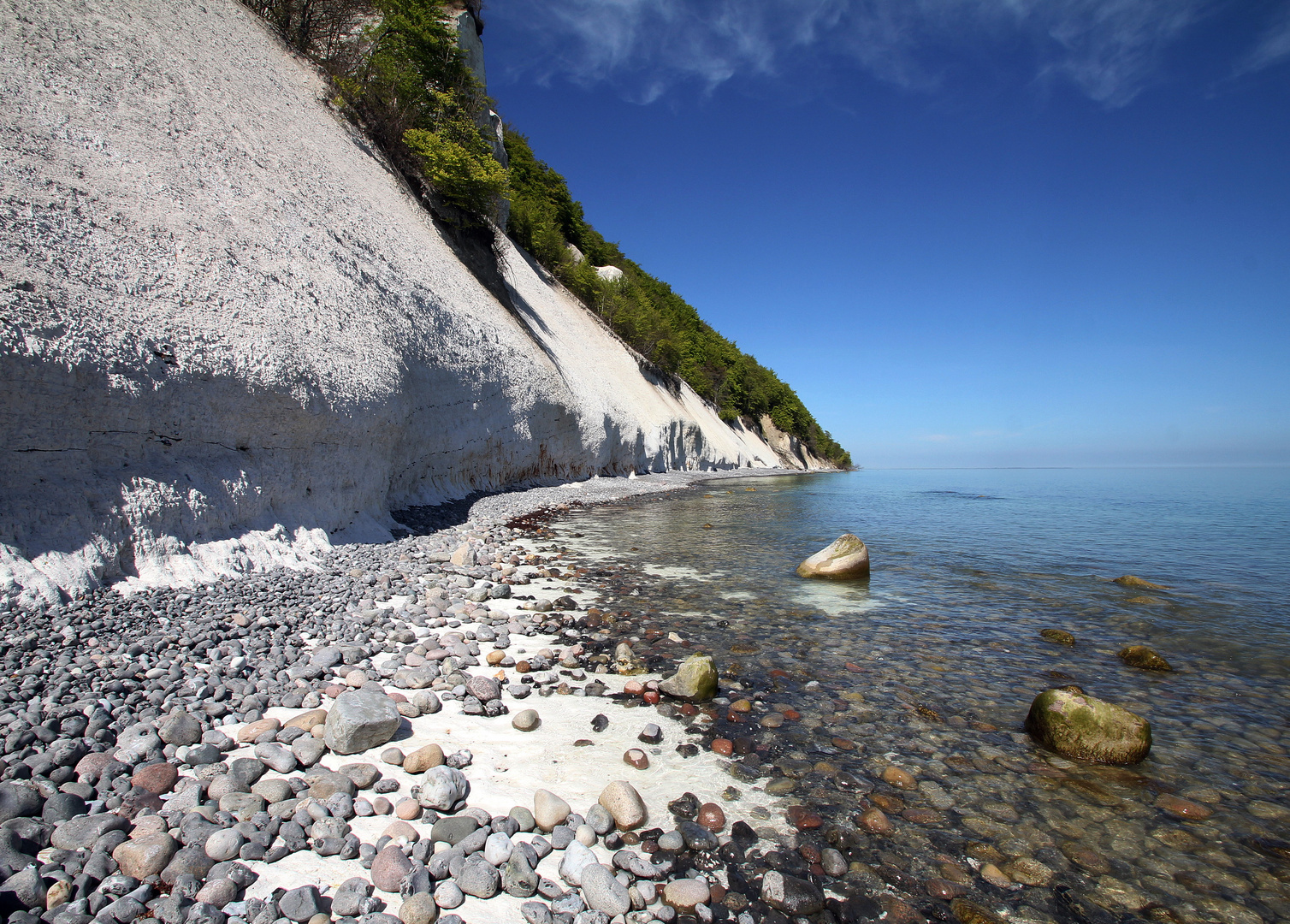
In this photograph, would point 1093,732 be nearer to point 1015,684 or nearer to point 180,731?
point 1015,684

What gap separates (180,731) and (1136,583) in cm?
1448

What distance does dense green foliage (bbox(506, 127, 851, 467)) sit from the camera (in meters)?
35.3

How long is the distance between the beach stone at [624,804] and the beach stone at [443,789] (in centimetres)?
68

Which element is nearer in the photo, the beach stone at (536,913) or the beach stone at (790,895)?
the beach stone at (536,913)

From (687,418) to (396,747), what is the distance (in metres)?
43.0

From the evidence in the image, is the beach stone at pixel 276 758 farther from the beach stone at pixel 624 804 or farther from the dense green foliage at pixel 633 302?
the dense green foliage at pixel 633 302

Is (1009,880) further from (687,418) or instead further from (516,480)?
(687,418)

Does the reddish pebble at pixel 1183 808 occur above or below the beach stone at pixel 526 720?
below

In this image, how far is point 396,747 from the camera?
13.1 ft

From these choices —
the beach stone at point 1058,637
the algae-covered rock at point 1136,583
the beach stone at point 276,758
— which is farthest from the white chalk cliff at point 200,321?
the algae-covered rock at point 1136,583

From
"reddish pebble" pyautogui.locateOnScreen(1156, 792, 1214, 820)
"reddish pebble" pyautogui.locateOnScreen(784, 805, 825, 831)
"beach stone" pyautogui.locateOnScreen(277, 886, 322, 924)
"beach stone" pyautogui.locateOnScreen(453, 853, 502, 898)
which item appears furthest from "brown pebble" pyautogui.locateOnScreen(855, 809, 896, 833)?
"beach stone" pyautogui.locateOnScreen(277, 886, 322, 924)

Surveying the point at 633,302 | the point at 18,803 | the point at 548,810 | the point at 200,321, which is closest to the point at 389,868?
the point at 548,810

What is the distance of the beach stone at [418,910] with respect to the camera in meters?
2.59

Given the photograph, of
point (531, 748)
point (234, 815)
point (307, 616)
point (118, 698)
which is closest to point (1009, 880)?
point (531, 748)
